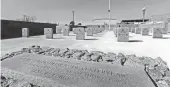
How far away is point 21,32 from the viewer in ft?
47.5

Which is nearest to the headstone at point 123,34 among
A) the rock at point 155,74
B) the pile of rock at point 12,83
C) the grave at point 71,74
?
the rock at point 155,74

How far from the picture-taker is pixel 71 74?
230cm

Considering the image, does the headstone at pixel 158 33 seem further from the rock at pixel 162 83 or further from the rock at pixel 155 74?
the rock at pixel 162 83

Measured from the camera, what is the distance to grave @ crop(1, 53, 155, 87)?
2021 mm

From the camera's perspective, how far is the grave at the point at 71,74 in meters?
2.02

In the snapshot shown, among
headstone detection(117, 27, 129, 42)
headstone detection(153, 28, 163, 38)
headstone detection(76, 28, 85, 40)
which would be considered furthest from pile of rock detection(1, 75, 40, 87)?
headstone detection(153, 28, 163, 38)

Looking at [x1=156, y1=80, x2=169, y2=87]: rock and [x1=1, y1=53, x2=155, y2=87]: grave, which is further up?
[x1=1, y1=53, x2=155, y2=87]: grave

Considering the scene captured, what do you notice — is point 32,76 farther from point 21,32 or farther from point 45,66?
point 21,32

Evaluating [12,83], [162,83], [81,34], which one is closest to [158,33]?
[81,34]

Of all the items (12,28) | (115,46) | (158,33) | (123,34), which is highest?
(12,28)

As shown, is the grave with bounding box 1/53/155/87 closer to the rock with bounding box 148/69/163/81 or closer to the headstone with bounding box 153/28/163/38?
the rock with bounding box 148/69/163/81

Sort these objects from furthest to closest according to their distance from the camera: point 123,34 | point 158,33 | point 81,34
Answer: point 158,33
point 81,34
point 123,34

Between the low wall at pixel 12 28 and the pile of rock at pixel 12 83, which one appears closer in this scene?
the pile of rock at pixel 12 83

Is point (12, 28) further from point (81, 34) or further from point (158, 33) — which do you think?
point (158, 33)
